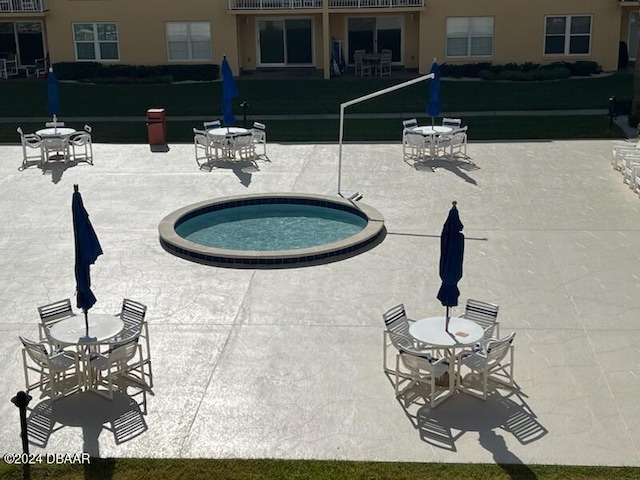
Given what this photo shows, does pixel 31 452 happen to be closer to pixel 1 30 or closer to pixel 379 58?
pixel 379 58

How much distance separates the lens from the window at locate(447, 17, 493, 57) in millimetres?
37406

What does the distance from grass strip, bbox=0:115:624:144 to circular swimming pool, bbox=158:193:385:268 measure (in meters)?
7.00

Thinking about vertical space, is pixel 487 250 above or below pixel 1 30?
below

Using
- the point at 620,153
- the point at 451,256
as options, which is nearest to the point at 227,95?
the point at 620,153

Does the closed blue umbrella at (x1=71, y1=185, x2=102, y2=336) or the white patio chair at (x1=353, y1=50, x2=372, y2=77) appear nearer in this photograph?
the closed blue umbrella at (x1=71, y1=185, x2=102, y2=336)

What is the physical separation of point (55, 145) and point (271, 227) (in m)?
8.41

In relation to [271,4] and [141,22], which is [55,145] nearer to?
[271,4]

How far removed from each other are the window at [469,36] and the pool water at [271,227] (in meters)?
20.4

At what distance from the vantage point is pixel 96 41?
3919cm

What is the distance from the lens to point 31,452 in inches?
402

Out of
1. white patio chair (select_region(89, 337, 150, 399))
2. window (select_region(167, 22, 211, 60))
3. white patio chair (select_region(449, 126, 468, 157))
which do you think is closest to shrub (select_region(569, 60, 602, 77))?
white patio chair (select_region(449, 126, 468, 157))

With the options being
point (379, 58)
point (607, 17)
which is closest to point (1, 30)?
point (379, 58)

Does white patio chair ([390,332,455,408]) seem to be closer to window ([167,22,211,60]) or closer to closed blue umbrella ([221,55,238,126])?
closed blue umbrella ([221,55,238,126])

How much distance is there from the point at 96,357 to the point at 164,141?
1543 cm
